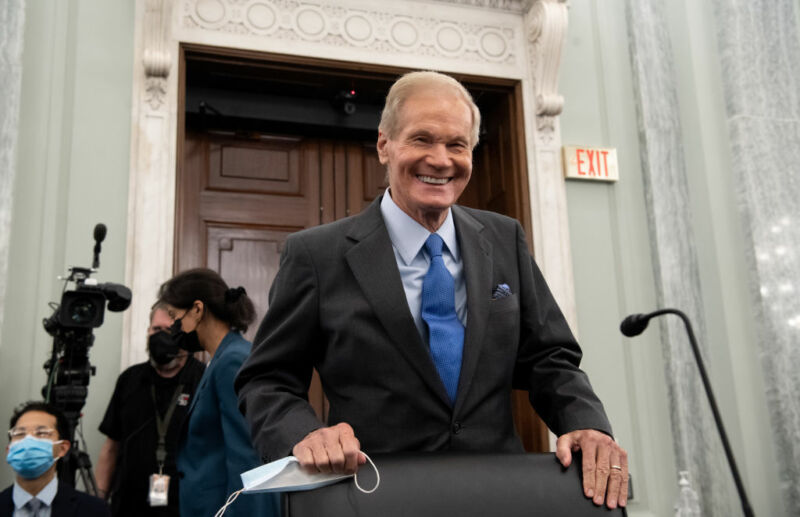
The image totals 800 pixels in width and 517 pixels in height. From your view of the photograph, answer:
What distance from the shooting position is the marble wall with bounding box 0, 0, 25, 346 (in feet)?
11.9

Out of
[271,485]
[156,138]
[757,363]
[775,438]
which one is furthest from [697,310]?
[271,485]

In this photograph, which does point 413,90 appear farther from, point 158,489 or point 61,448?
point 61,448

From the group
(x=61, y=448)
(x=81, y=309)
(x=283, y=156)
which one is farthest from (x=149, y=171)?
(x=61, y=448)

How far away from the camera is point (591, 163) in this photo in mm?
4684

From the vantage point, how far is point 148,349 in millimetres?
3494

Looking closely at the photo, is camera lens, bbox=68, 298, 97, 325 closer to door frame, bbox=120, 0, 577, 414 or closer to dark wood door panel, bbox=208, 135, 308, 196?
door frame, bbox=120, 0, 577, 414

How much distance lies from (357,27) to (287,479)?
12.5 feet

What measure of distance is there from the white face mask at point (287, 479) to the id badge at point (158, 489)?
2213mm

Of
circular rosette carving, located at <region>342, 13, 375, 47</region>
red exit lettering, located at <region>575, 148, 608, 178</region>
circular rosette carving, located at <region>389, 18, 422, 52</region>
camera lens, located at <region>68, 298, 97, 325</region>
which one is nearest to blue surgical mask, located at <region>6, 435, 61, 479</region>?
camera lens, located at <region>68, 298, 97, 325</region>

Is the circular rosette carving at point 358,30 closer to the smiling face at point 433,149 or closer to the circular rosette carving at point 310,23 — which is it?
the circular rosette carving at point 310,23

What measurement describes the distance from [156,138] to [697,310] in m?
3.20

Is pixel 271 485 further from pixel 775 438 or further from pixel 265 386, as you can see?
pixel 775 438

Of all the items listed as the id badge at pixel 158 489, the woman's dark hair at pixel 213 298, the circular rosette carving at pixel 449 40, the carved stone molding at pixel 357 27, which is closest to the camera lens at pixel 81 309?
the woman's dark hair at pixel 213 298

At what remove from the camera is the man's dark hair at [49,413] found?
319 centimetres
